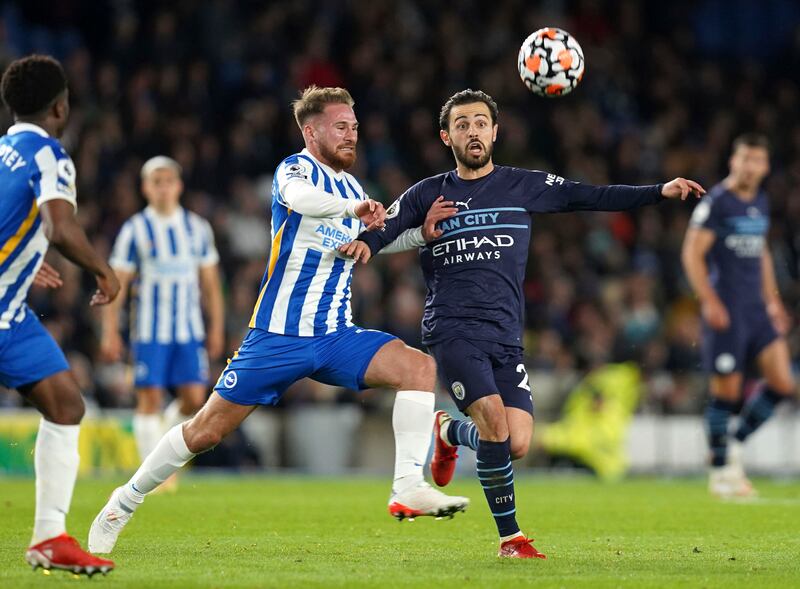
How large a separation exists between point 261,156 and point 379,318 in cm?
316

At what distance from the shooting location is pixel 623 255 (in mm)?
19703

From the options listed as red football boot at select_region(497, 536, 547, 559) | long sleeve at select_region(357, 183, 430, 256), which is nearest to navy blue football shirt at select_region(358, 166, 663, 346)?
long sleeve at select_region(357, 183, 430, 256)

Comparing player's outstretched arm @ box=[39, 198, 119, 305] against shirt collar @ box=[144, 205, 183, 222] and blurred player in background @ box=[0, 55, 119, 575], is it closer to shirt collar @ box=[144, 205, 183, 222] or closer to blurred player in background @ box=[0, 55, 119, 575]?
blurred player in background @ box=[0, 55, 119, 575]

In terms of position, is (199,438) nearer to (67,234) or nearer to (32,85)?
(67,234)

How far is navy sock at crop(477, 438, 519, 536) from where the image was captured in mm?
7102

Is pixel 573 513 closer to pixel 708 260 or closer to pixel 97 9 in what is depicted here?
pixel 708 260

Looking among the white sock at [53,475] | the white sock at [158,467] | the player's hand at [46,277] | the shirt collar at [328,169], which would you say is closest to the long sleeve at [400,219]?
the shirt collar at [328,169]

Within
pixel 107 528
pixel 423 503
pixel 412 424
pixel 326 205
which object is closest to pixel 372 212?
pixel 326 205

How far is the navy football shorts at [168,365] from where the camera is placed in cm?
1234

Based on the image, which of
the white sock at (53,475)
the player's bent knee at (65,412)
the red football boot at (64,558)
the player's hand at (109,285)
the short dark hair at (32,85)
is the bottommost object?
the red football boot at (64,558)

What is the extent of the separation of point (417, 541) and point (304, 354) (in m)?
1.54

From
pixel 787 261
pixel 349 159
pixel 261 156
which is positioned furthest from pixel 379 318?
pixel 349 159

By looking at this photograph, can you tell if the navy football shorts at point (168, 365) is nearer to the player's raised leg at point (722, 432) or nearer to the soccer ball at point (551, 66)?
the player's raised leg at point (722, 432)

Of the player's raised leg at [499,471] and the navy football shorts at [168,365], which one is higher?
the navy football shorts at [168,365]
